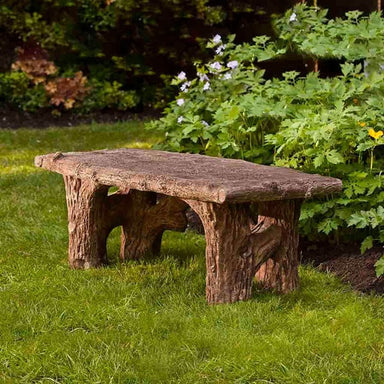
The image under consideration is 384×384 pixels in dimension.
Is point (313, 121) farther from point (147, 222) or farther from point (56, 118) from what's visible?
point (56, 118)

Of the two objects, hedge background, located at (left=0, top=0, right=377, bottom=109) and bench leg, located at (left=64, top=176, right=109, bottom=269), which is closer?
bench leg, located at (left=64, top=176, right=109, bottom=269)

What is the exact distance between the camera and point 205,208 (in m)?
4.08

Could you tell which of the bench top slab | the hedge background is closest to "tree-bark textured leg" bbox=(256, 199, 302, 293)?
the bench top slab

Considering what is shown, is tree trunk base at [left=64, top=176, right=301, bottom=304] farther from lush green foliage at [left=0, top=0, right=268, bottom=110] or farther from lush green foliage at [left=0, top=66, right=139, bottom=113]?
lush green foliage at [left=0, top=0, right=268, bottom=110]

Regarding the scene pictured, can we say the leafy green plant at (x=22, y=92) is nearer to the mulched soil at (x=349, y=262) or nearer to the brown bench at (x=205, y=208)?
the brown bench at (x=205, y=208)

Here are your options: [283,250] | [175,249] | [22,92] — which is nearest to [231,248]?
[283,250]

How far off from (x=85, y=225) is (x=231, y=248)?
113 centimetres

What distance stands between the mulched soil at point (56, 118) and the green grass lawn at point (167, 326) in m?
5.56

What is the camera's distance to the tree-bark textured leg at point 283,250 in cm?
433

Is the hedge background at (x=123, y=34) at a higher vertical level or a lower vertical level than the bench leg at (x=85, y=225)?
higher

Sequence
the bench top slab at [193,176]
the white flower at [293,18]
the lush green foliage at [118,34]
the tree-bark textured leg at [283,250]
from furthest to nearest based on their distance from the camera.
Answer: the lush green foliage at [118,34] < the white flower at [293,18] < the tree-bark textured leg at [283,250] < the bench top slab at [193,176]

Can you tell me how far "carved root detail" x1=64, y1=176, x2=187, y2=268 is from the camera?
4.89 metres

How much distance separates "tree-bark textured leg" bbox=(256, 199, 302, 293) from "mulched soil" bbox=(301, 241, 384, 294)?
1.40ft

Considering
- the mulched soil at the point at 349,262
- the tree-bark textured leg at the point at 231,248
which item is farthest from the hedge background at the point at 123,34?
the tree-bark textured leg at the point at 231,248
